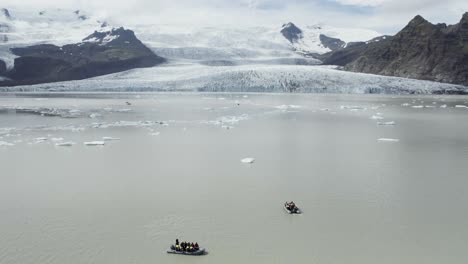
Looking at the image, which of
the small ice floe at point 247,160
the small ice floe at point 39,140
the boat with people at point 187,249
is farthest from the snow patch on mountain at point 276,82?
the boat with people at point 187,249

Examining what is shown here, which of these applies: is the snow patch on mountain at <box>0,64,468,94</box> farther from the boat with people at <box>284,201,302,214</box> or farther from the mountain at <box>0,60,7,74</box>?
the boat with people at <box>284,201,302,214</box>

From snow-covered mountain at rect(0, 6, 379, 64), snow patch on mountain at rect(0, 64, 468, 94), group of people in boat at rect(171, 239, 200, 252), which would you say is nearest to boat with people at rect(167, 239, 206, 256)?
group of people in boat at rect(171, 239, 200, 252)

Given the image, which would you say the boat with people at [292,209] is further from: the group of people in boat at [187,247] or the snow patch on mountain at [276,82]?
the snow patch on mountain at [276,82]

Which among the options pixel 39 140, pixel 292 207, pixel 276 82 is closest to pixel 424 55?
pixel 276 82

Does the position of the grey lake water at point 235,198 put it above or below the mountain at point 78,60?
below

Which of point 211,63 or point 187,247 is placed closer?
point 187,247

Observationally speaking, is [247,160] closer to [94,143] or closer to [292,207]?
[292,207]

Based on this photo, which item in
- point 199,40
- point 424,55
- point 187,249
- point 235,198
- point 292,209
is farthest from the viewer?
point 199,40

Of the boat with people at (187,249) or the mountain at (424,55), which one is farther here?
the mountain at (424,55)

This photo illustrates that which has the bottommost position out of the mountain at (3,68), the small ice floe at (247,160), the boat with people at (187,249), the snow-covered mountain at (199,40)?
the boat with people at (187,249)
